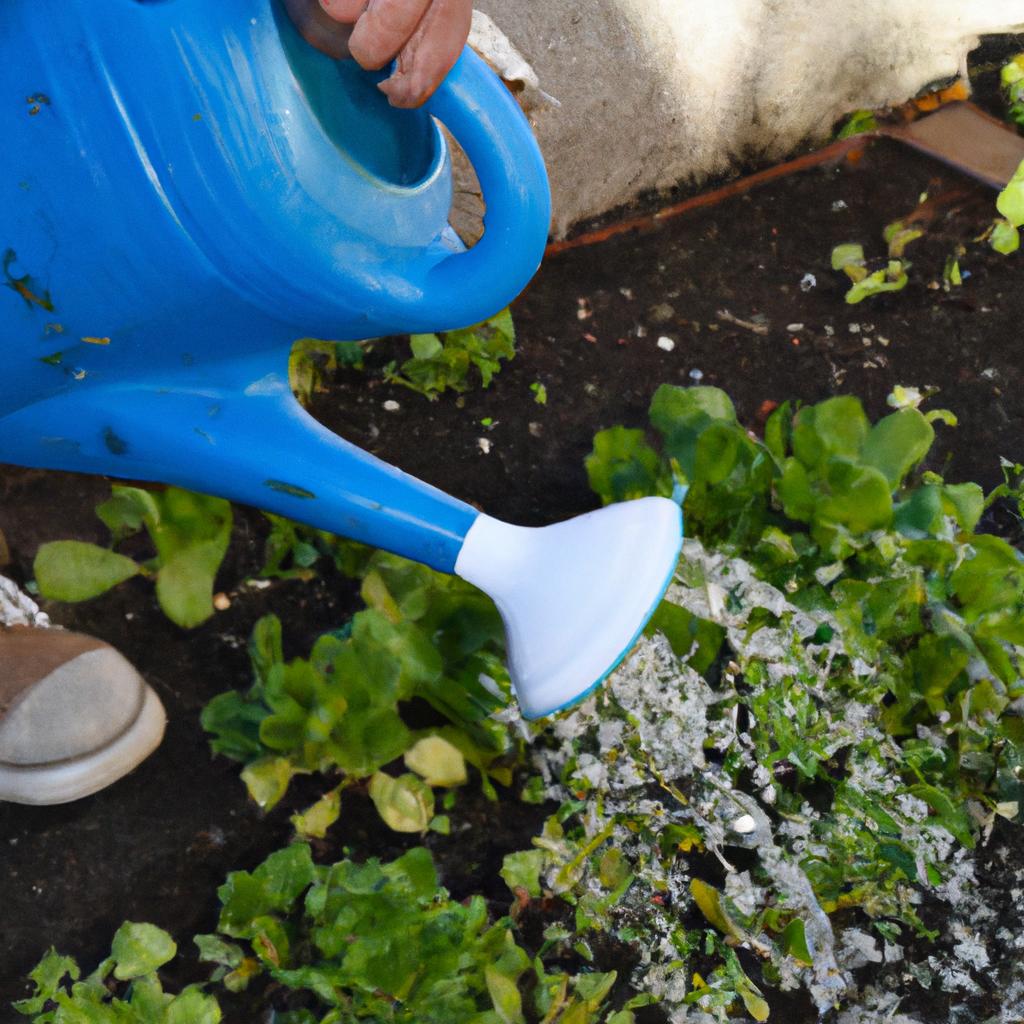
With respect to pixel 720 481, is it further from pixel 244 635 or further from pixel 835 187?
pixel 835 187

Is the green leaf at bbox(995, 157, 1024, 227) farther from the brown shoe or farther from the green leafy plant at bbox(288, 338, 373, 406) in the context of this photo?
the brown shoe

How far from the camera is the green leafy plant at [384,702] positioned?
0.87 meters

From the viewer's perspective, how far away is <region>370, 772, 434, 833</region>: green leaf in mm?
910

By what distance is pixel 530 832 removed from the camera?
37.5 inches

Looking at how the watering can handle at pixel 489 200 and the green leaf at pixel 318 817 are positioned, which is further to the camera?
the green leaf at pixel 318 817

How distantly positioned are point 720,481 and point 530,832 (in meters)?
0.36

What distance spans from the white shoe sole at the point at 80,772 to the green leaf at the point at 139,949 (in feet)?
0.40

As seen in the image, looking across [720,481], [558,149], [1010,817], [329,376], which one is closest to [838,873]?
[1010,817]

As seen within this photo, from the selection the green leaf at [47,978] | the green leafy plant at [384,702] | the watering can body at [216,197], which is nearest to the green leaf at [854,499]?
the green leafy plant at [384,702]

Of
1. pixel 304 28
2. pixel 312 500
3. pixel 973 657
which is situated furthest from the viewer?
pixel 973 657

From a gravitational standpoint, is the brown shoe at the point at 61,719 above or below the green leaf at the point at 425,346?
below

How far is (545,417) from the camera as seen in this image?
1145 millimetres

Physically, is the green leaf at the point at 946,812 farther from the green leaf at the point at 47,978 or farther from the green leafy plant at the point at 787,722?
the green leaf at the point at 47,978

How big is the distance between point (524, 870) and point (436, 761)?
0.39ft
